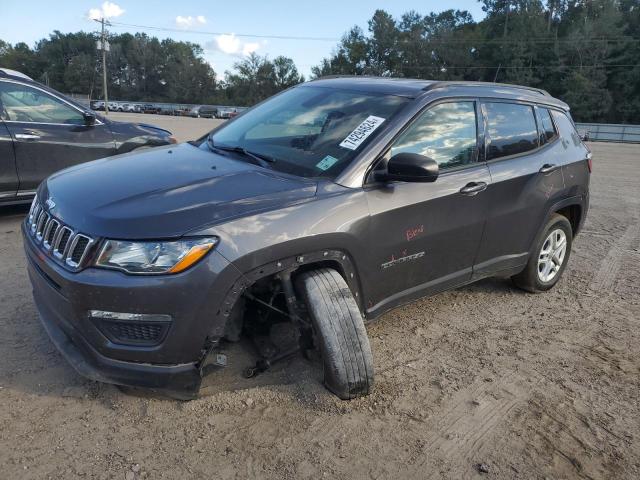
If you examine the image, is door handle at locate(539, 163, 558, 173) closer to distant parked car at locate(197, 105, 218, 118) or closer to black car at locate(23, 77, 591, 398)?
black car at locate(23, 77, 591, 398)

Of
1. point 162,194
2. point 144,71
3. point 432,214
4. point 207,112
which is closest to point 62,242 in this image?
point 162,194

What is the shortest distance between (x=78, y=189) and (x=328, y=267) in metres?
1.47

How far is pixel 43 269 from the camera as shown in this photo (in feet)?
8.86

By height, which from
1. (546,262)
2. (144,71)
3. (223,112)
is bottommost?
(546,262)

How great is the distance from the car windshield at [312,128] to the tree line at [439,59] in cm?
6646

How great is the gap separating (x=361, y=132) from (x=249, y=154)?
2.48 ft

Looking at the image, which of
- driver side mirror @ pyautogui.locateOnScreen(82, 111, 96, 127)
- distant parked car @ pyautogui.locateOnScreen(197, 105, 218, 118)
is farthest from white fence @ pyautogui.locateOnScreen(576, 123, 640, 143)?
distant parked car @ pyautogui.locateOnScreen(197, 105, 218, 118)

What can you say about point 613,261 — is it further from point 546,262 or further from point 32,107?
point 32,107

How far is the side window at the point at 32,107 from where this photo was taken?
225 inches

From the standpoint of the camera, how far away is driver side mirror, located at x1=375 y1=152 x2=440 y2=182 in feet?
9.61

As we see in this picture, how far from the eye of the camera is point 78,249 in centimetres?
249

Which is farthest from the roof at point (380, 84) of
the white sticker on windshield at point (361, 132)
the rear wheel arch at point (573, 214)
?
the rear wheel arch at point (573, 214)

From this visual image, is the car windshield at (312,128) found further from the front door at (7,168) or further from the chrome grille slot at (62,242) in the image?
the front door at (7,168)

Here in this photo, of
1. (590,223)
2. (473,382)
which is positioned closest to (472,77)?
Result: (590,223)
